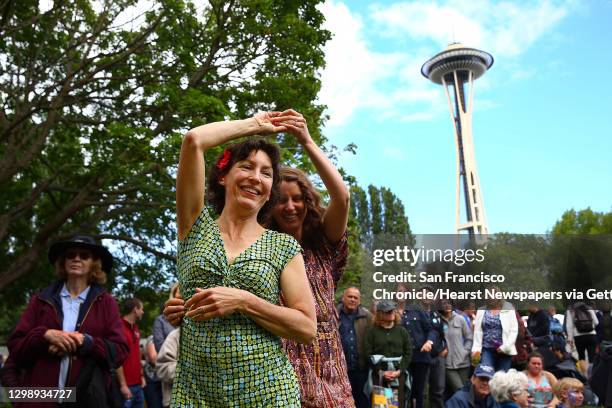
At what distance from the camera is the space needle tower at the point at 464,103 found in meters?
82.0

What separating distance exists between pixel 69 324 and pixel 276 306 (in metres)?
2.72

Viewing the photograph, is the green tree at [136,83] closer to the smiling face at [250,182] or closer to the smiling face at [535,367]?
the smiling face at [535,367]

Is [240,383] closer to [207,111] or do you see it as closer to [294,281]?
[294,281]

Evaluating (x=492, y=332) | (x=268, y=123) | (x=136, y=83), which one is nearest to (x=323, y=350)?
(x=268, y=123)

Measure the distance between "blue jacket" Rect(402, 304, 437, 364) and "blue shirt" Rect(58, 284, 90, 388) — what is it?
5700mm

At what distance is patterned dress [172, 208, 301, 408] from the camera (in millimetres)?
1844

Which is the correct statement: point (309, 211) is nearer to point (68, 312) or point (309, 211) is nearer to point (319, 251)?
point (319, 251)

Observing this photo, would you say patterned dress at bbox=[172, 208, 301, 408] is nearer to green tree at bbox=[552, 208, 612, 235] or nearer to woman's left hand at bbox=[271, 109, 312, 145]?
woman's left hand at bbox=[271, 109, 312, 145]

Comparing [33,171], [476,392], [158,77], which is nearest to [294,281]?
[476,392]

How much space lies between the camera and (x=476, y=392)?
7.48 m

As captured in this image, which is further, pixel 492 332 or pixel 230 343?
pixel 492 332

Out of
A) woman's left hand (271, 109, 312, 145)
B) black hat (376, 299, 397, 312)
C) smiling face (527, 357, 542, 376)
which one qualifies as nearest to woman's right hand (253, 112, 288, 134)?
woman's left hand (271, 109, 312, 145)

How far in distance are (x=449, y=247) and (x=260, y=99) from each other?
5.70m

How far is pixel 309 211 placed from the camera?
8.81ft
